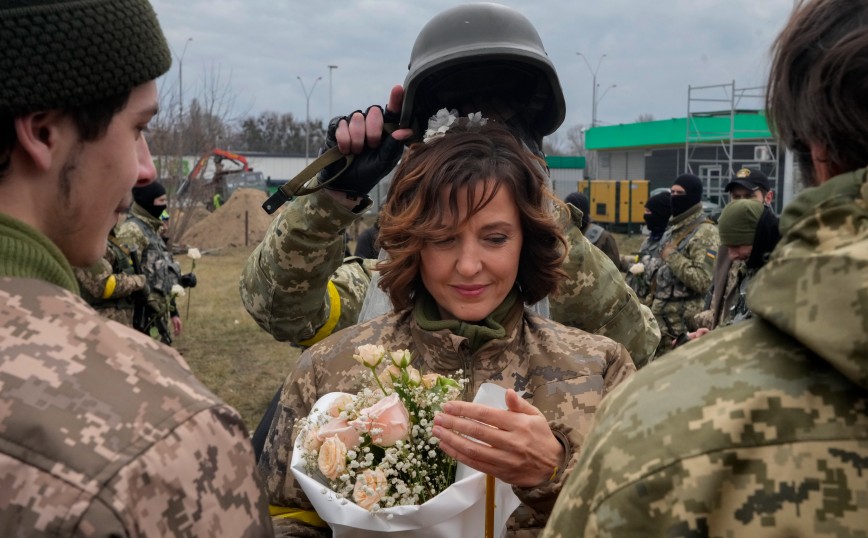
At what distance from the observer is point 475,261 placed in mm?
2568

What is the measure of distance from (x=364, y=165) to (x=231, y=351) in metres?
9.63

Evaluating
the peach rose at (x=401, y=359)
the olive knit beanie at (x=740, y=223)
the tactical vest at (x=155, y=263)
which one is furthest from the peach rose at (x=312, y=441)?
the tactical vest at (x=155, y=263)

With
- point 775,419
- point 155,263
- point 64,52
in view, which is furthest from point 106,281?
point 775,419

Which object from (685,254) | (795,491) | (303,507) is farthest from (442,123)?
(685,254)

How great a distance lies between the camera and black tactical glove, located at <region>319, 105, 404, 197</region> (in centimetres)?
272

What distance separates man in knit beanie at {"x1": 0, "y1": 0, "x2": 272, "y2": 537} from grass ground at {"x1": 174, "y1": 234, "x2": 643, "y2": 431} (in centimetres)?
704

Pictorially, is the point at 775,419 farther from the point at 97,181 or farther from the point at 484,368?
the point at 484,368

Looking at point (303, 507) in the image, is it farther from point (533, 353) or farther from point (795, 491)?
point (795, 491)

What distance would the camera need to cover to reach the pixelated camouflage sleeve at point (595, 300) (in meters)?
3.06

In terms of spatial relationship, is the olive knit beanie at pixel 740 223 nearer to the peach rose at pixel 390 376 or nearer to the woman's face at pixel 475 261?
the woman's face at pixel 475 261

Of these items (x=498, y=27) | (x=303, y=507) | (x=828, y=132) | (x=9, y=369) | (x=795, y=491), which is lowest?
(x=303, y=507)

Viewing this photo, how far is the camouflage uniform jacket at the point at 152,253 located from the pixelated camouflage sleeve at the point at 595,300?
5924mm

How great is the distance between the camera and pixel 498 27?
2.69 metres

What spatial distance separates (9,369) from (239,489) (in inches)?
14.7
